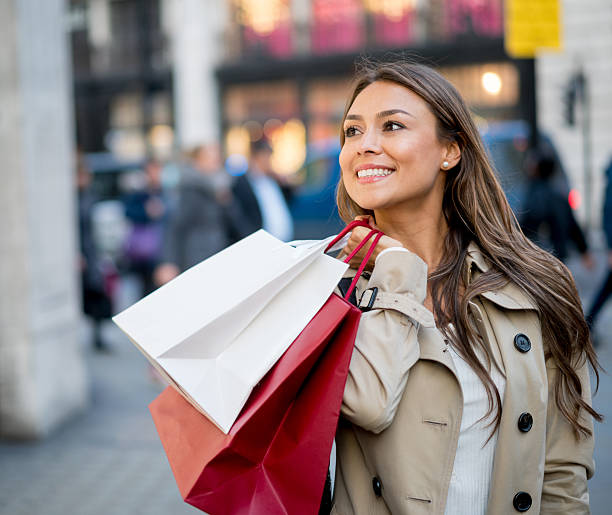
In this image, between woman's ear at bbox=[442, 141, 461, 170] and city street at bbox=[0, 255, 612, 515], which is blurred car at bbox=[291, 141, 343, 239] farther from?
woman's ear at bbox=[442, 141, 461, 170]

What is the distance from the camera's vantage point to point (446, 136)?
1.98 m

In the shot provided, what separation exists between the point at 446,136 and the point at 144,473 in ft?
11.1

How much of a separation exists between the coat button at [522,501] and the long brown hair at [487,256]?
18 centimetres

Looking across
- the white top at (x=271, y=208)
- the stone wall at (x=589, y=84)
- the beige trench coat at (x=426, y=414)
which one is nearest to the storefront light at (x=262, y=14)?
the stone wall at (x=589, y=84)

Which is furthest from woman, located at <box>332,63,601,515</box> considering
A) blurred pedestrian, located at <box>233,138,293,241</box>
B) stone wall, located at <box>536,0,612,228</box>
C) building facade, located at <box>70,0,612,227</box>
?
building facade, located at <box>70,0,612,227</box>

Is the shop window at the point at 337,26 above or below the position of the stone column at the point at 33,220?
above

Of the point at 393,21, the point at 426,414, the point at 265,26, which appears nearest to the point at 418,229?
the point at 426,414

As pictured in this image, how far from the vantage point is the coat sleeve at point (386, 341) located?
5.33 ft

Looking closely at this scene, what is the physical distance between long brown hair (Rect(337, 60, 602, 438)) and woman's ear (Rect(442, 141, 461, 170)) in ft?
0.05

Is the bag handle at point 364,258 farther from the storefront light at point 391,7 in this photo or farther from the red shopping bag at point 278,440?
the storefront light at point 391,7

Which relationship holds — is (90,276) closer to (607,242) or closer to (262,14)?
(607,242)

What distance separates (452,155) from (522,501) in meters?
0.95

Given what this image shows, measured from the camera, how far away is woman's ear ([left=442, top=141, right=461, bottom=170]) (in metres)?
2.02

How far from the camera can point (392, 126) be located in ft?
6.17
